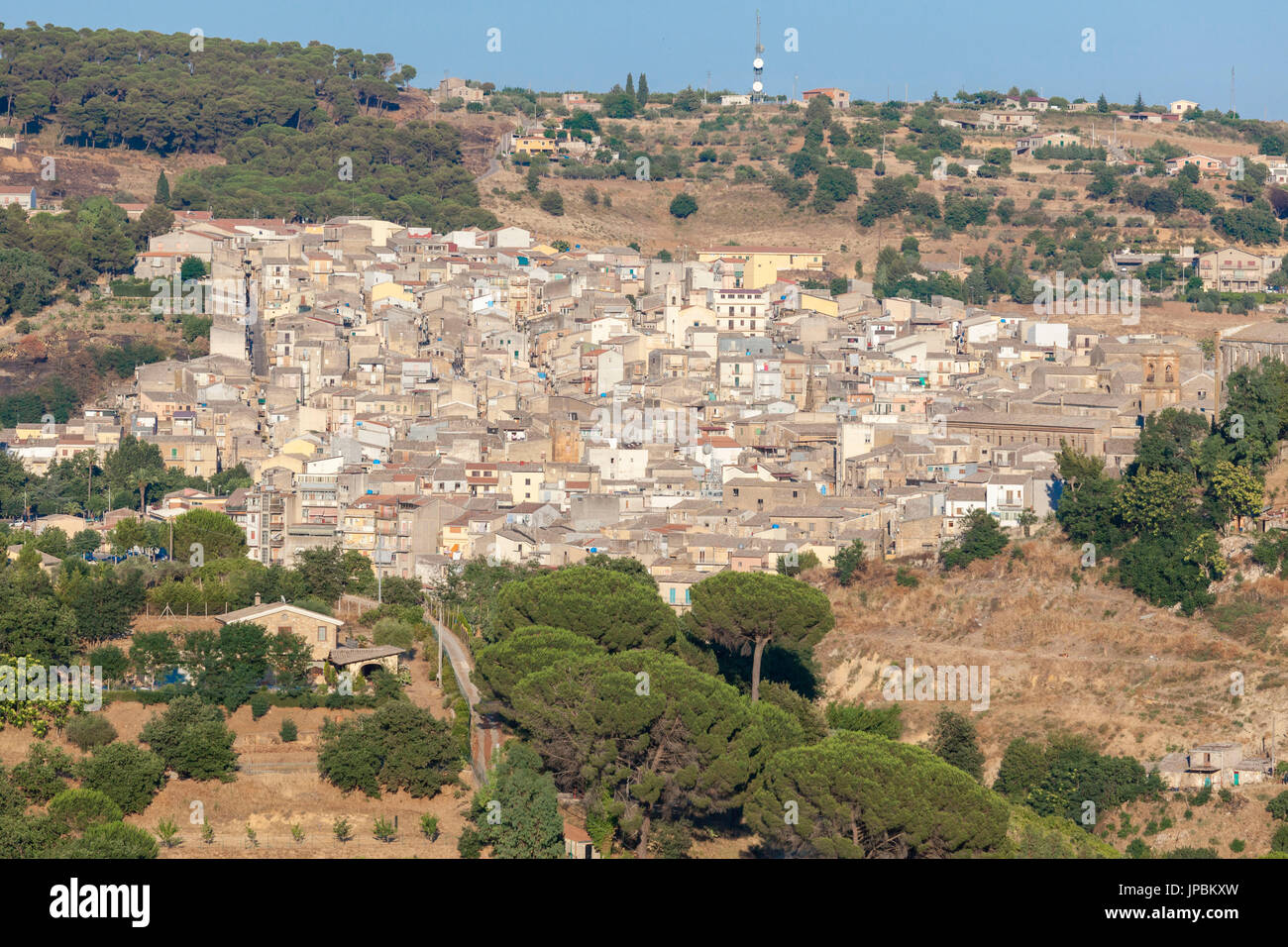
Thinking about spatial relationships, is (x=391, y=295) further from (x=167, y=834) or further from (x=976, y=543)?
(x=167, y=834)

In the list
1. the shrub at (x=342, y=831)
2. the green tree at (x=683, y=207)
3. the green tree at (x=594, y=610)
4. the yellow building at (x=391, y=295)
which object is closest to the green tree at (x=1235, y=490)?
the green tree at (x=594, y=610)

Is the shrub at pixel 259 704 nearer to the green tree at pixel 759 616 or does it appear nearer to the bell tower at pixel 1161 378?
the green tree at pixel 759 616

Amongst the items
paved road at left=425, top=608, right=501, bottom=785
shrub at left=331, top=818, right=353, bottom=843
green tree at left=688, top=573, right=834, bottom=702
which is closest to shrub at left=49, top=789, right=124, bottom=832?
shrub at left=331, top=818, right=353, bottom=843

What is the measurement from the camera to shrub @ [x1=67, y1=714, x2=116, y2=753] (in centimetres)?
3016

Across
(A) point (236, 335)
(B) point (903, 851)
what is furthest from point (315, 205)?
(B) point (903, 851)

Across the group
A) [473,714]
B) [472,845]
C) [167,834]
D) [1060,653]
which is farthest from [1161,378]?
[167,834]

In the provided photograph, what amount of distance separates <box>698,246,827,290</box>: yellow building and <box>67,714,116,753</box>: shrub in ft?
134

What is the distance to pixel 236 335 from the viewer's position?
60719mm

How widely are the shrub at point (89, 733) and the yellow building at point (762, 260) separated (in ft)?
134

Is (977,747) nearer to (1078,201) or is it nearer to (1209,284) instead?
(1209,284)

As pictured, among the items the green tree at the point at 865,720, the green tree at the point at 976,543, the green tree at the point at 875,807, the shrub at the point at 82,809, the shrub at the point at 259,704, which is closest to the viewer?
the green tree at the point at 875,807

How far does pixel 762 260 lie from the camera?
73688mm

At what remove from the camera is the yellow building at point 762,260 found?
2820 inches

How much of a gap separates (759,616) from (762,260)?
1567 inches
